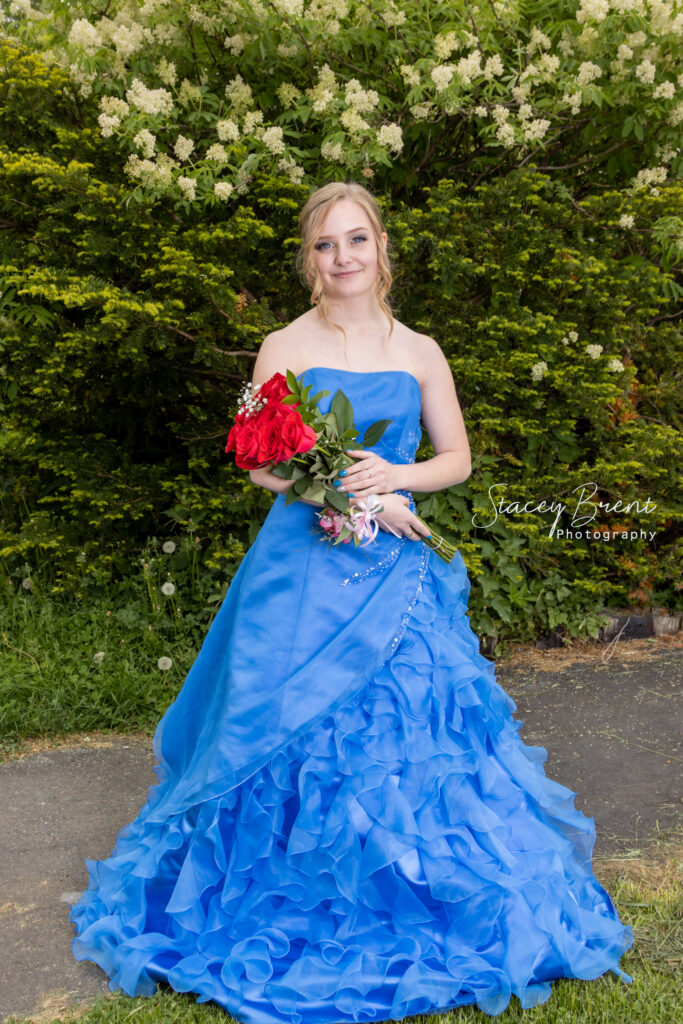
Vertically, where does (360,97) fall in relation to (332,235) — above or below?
above

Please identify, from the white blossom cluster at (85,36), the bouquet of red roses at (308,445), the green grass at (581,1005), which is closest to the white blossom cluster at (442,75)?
the white blossom cluster at (85,36)

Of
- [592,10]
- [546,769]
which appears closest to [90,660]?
[546,769]

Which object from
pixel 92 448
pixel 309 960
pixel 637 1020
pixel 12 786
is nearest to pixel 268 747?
pixel 309 960

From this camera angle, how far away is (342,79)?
4445 millimetres

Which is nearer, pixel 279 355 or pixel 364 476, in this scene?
pixel 364 476

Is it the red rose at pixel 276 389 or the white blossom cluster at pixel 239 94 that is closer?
the red rose at pixel 276 389

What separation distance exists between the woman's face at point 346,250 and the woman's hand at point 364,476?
48 cm

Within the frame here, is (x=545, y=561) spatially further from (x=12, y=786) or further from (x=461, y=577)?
(x=12, y=786)

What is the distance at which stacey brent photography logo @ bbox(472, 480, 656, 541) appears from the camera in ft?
16.3

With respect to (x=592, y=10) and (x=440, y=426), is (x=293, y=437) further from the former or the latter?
(x=592, y=10)

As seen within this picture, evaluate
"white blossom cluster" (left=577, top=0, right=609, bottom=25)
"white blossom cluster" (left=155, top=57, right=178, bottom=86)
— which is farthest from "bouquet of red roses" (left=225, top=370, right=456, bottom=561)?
"white blossom cluster" (left=577, top=0, right=609, bottom=25)

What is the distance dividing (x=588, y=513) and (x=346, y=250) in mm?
2864

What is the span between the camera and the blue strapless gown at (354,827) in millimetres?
2318

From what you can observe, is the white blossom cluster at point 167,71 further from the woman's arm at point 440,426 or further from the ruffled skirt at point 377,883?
the ruffled skirt at point 377,883
